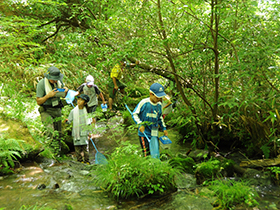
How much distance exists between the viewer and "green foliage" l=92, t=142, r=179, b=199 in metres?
3.81

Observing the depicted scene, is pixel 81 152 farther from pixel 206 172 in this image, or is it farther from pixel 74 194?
pixel 206 172

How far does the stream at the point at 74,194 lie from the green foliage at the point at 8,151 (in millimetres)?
276

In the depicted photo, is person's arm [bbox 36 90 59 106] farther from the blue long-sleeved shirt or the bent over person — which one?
the blue long-sleeved shirt

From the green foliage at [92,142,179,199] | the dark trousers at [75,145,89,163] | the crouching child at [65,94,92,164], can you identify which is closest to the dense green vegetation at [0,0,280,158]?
the crouching child at [65,94,92,164]

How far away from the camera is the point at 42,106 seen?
6.03m

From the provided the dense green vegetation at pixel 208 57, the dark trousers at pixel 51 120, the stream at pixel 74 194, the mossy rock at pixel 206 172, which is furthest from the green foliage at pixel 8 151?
the mossy rock at pixel 206 172

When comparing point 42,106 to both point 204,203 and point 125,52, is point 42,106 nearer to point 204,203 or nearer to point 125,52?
point 125,52

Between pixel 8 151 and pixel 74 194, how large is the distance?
5.35 feet

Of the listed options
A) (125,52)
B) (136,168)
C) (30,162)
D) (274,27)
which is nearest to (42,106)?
(30,162)

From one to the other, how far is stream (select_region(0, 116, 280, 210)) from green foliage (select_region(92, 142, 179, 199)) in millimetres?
131

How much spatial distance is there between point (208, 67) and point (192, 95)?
0.86 metres

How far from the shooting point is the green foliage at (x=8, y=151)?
14.8 ft

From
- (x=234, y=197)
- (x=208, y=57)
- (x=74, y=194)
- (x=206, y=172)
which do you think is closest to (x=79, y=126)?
(x=74, y=194)

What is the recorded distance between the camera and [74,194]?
3.96m
